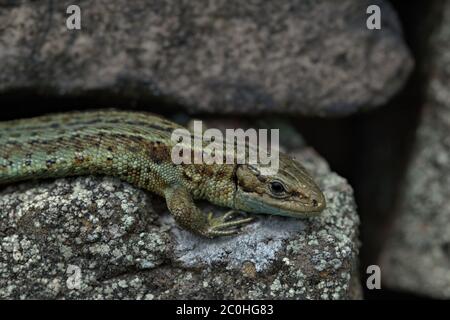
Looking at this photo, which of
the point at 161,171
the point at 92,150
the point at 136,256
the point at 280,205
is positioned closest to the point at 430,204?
the point at 280,205

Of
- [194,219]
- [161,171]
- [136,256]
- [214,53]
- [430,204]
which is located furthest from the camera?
[430,204]

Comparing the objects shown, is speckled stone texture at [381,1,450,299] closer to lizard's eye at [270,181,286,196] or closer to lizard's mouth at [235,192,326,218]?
lizard's mouth at [235,192,326,218]

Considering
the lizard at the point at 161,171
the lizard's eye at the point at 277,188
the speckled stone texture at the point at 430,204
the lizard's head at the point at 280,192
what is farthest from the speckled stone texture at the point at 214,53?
the lizard's eye at the point at 277,188

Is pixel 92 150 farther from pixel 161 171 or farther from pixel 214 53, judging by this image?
pixel 214 53

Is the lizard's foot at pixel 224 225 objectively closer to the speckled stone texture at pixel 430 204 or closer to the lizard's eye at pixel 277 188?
the lizard's eye at pixel 277 188

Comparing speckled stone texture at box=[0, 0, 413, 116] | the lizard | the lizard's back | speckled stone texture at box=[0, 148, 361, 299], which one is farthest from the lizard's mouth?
speckled stone texture at box=[0, 0, 413, 116]
